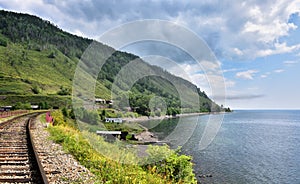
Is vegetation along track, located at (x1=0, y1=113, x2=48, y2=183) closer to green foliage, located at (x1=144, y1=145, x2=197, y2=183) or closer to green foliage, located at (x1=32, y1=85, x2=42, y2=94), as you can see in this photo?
green foliage, located at (x1=144, y1=145, x2=197, y2=183)

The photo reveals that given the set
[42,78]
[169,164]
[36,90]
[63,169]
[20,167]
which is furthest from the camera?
[42,78]

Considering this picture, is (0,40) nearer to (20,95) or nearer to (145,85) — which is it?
(20,95)

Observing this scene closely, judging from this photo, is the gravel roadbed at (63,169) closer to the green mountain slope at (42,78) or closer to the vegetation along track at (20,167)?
the vegetation along track at (20,167)

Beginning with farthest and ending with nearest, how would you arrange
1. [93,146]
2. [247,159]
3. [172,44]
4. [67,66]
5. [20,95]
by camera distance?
1. [67,66]
2. [20,95]
3. [247,159]
4. [93,146]
5. [172,44]

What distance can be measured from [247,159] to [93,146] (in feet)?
104

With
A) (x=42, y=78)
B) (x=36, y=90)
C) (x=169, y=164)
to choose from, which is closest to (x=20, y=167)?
(x=169, y=164)

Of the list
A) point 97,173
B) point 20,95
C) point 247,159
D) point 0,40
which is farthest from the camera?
point 0,40

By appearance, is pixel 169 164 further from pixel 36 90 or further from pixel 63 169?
pixel 36 90

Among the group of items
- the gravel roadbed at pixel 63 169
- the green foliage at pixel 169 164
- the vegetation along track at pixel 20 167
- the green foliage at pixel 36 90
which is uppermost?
the green foliage at pixel 36 90

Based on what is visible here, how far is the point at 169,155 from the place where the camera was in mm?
14477

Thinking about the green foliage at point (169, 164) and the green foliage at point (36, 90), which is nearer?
the green foliage at point (169, 164)

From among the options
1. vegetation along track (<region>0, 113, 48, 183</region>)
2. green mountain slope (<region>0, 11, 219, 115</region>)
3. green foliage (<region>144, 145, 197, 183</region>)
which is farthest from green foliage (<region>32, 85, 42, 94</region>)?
vegetation along track (<region>0, 113, 48, 183</region>)

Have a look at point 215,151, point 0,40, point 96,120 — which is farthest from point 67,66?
point 215,151

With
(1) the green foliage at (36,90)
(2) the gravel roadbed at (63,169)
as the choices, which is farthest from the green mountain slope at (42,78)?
(2) the gravel roadbed at (63,169)
